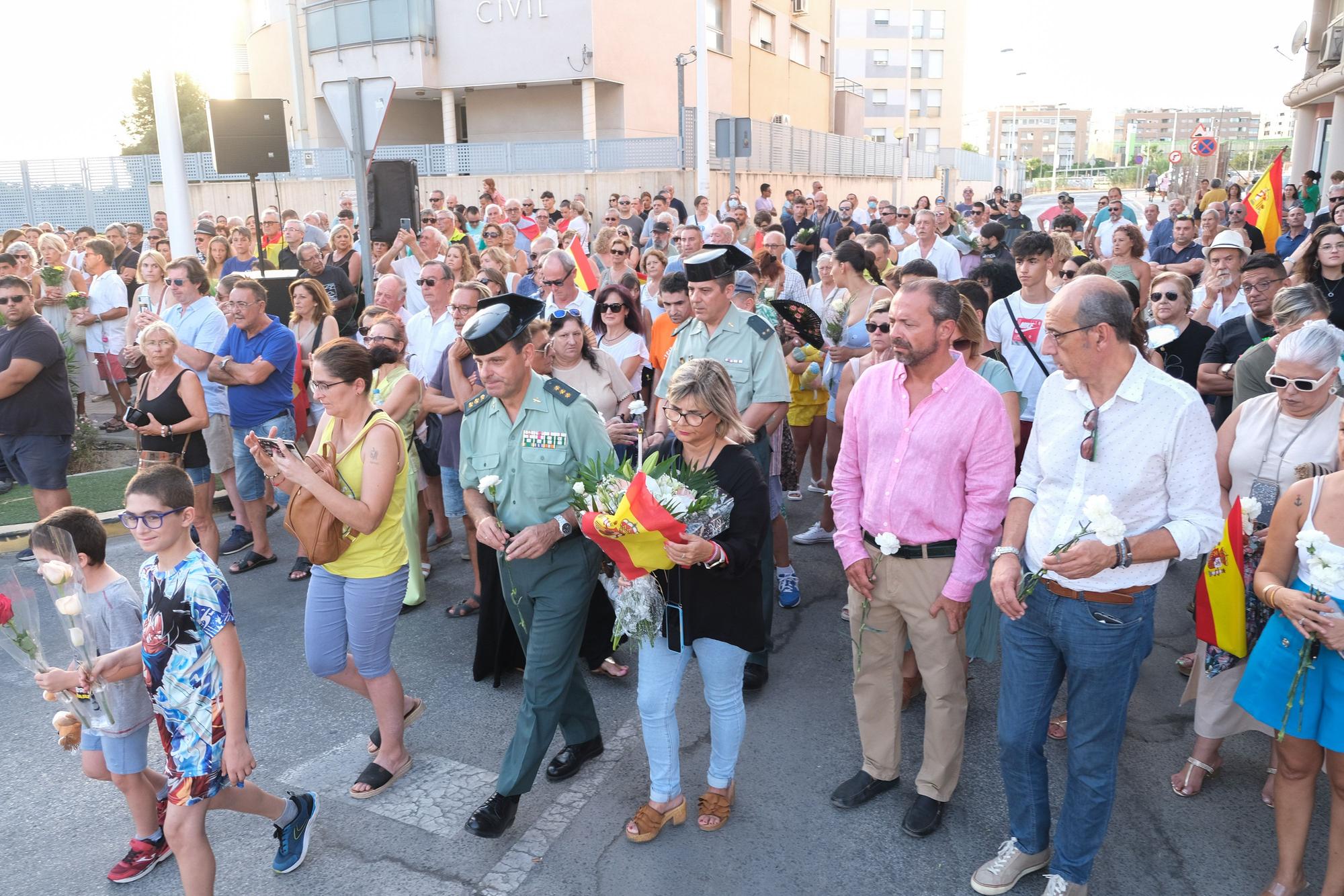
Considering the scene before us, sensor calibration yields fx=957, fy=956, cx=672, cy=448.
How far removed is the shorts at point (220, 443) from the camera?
709 cm

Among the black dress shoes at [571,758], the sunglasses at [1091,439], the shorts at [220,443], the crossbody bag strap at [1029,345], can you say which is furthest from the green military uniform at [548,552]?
the shorts at [220,443]

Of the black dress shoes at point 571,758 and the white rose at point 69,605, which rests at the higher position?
the white rose at point 69,605

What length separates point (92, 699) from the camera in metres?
3.40

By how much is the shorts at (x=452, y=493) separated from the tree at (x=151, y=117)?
4766 cm

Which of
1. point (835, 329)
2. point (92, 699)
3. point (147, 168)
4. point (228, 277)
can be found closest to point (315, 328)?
point (228, 277)

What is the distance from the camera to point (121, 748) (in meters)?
3.55

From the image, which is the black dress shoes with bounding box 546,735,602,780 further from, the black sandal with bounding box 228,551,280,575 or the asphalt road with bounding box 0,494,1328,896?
the black sandal with bounding box 228,551,280,575

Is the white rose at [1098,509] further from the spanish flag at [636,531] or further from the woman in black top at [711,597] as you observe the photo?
the spanish flag at [636,531]

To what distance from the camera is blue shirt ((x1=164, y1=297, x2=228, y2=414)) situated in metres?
7.14

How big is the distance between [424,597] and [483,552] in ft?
5.04

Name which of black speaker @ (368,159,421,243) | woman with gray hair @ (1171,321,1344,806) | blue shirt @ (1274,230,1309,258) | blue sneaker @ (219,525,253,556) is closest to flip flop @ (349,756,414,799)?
woman with gray hair @ (1171,321,1344,806)

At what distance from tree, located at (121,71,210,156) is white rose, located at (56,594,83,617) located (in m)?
50.8

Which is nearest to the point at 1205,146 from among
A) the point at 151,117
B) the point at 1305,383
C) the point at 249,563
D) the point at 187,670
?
the point at 1305,383

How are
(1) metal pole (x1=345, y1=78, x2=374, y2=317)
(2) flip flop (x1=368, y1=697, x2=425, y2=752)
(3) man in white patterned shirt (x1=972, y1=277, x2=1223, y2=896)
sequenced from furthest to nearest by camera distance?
(1) metal pole (x1=345, y1=78, x2=374, y2=317) → (2) flip flop (x1=368, y1=697, x2=425, y2=752) → (3) man in white patterned shirt (x1=972, y1=277, x2=1223, y2=896)
